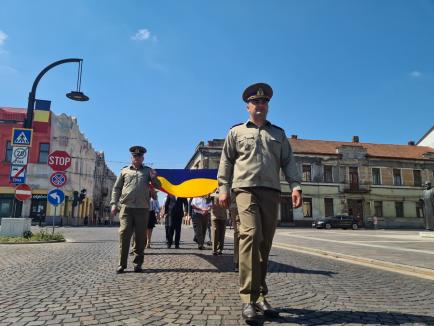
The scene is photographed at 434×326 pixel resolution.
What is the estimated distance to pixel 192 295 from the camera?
4246 mm

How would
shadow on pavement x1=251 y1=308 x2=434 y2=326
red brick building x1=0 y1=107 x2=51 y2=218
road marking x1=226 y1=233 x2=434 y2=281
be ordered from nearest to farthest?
shadow on pavement x1=251 y1=308 x2=434 y2=326 < road marking x1=226 y1=233 x2=434 y2=281 < red brick building x1=0 y1=107 x2=51 y2=218

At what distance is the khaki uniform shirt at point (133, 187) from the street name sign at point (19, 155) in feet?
26.1

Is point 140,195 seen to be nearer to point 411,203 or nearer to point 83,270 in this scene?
point 83,270

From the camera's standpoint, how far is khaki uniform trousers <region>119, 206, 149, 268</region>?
5.92 metres

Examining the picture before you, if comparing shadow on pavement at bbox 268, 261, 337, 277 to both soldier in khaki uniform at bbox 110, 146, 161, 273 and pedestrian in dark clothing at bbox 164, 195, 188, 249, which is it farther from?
pedestrian in dark clothing at bbox 164, 195, 188, 249

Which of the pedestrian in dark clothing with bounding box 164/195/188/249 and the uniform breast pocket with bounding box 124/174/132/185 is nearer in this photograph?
the uniform breast pocket with bounding box 124/174/132/185

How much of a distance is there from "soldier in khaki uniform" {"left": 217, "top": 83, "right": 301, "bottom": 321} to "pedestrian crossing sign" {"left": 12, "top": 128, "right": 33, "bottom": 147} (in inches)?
433

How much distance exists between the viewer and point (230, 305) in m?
3.83

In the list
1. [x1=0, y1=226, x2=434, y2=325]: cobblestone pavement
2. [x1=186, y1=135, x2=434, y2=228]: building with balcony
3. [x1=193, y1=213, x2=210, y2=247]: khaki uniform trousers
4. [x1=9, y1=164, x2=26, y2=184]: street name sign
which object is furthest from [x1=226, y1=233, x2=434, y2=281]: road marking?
[x1=186, y1=135, x2=434, y2=228]: building with balcony

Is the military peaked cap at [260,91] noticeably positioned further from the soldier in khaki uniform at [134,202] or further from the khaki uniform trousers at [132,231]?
the khaki uniform trousers at [132,231]

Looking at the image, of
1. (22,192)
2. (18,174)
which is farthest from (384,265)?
(18,174)

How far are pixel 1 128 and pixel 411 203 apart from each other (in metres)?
46.6

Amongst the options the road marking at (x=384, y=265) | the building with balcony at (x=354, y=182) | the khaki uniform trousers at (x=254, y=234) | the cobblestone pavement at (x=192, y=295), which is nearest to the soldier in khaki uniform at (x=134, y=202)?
the cobblestone pavement at (x=192, y=295)

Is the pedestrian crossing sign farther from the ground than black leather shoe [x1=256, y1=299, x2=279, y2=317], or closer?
farther from the ground
